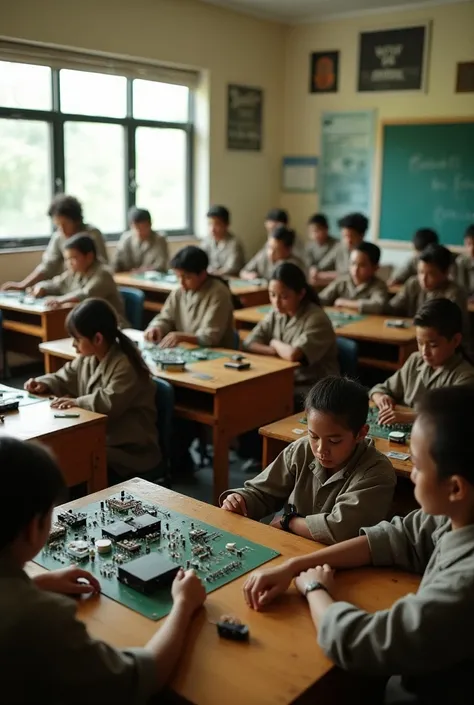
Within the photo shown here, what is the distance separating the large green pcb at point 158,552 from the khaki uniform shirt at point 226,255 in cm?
540

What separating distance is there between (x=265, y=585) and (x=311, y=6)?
7.09 m

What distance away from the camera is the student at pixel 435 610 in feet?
4.33

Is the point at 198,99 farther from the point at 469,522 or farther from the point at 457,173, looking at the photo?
the point at 469,522

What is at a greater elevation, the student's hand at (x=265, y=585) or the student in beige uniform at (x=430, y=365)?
the student in beige uniform at (x=430, y=365)

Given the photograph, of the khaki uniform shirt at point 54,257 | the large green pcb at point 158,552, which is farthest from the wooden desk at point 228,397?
the khaki uniform shirt at point 54,257

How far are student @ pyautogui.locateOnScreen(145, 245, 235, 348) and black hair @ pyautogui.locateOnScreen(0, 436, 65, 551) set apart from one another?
9.70 ft

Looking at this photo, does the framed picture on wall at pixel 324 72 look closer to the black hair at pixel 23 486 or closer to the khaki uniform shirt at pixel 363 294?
the khaki uniform shirt at pixel 363 294

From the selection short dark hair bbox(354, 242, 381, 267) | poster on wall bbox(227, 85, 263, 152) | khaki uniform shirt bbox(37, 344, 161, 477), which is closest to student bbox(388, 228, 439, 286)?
short dark hair bbox(354, 242, 381, 267)

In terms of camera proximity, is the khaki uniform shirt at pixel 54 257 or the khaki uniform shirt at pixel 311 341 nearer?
the khaki uniform shirt at pixel 311 341

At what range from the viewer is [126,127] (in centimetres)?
702

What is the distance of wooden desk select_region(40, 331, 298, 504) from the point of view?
3.44m

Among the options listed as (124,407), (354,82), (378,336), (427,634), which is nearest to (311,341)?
(378,336)

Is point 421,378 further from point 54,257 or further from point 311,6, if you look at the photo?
point 311,6

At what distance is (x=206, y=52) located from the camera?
7.39 meters
